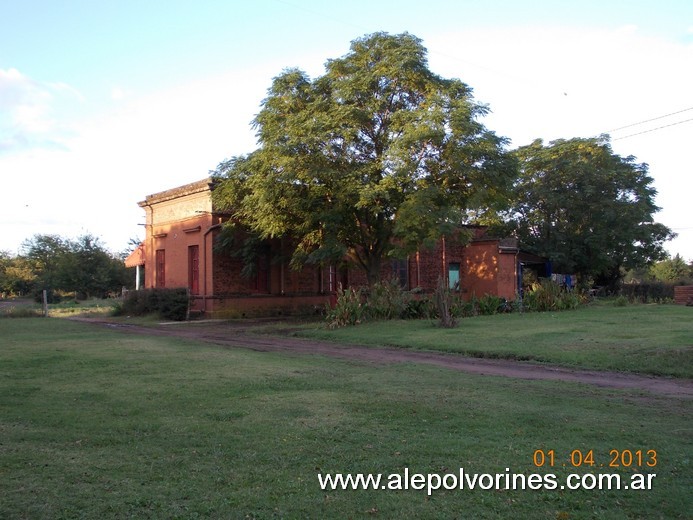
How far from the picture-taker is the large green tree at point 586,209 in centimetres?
3844

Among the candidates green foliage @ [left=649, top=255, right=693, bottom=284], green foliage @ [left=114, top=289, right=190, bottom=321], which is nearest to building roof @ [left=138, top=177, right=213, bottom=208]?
green foliage @ [left=114, top=289, right=190, bottom=321]

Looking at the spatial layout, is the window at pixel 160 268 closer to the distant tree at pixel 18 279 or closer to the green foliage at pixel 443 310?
the green foliage at pixel 443 310

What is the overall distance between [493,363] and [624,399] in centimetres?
473

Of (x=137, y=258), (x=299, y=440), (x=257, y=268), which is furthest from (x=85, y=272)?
(x=299, y=440)

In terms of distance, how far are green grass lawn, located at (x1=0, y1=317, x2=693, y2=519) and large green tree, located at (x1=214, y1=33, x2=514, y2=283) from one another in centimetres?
1193

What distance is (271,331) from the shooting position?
2330cm

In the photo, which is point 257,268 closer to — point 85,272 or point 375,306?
point 375,306

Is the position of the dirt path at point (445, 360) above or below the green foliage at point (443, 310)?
below

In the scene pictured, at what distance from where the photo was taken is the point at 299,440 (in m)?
6.48

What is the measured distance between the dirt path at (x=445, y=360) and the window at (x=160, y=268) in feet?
39.3

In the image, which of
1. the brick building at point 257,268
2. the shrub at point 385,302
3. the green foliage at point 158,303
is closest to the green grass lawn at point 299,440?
the shrub at point 385,302

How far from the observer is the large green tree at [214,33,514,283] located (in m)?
22.3

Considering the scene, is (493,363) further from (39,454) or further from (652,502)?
(39,454)
